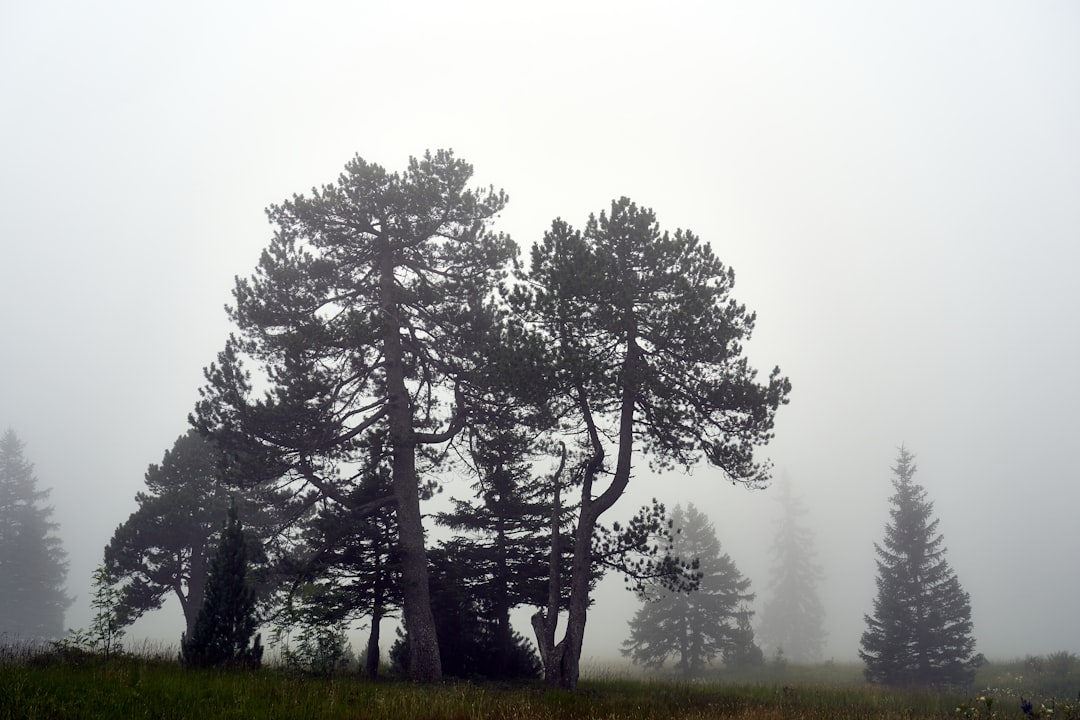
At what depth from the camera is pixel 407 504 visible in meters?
17.5

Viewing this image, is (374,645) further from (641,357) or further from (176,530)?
(176,530)

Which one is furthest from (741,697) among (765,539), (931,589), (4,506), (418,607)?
(765,539)

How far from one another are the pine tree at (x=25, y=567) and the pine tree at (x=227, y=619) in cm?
3803

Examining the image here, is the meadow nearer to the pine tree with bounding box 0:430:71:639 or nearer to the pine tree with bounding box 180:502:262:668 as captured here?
the pine tree with bounding box 180:502:262:668

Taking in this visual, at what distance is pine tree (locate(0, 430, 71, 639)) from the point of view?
3947 cm

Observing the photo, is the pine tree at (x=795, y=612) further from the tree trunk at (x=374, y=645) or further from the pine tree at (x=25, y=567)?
the pine tree at (x=25, y=567)

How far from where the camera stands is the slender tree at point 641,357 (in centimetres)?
1523

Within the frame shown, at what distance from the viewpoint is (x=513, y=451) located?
18953mm

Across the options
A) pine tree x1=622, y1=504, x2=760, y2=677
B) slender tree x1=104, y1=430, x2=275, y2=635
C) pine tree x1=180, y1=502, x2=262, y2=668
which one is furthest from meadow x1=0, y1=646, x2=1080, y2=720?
pine tree x1=622, y1=504, x2=760, y2=677

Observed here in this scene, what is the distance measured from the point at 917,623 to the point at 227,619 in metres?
29.9

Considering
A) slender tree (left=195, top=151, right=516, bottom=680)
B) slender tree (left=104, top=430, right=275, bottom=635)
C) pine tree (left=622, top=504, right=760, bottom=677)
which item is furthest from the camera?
pine tree (left=622, top=504, right=760, bottom=677)

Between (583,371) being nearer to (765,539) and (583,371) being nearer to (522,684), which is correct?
(522,684)

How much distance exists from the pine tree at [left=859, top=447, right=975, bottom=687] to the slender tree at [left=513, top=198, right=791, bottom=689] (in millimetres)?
18207

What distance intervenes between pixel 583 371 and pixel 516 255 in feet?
20.5
